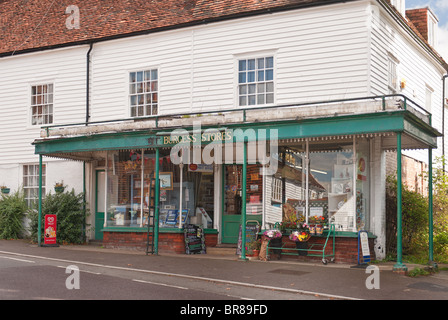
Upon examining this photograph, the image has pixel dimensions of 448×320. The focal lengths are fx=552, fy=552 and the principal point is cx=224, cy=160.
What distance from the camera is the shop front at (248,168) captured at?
12820 millimetres

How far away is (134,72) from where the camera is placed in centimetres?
1792

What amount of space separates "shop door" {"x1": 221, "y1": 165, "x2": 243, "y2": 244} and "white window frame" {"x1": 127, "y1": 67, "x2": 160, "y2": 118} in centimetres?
331

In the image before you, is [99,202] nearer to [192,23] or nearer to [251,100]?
[251,100]

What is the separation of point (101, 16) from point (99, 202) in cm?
667

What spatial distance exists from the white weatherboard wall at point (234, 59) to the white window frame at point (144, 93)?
0.13 meters

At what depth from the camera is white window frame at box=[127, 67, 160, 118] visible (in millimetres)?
17422

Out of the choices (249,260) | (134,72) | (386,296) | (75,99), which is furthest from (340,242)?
(75,99)

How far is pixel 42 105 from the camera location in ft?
64.3

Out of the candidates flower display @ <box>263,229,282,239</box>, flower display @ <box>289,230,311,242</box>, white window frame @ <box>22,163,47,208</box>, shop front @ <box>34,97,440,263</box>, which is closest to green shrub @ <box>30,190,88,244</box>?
shop front @ <box>34,97,440,263</box>

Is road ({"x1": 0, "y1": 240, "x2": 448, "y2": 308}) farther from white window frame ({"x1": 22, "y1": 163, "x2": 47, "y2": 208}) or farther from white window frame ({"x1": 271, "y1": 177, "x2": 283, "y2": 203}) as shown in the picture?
white window frame ({"x1": 22, "y1": 163, "x2": 47, "y2": 208})

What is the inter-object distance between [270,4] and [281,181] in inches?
200

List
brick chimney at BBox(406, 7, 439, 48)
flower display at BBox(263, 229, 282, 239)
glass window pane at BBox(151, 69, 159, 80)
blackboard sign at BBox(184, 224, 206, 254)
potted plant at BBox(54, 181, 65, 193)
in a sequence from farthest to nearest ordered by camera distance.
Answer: brick chimney at BBox(406, 7, 439, 48) < potted plant at BBox(54, 181, 65, 193) < glass window pane at BBox(151, 69, 159, 80) < blackboard sign at BBox(184, 224, 206, 254) < flower display at BBox(263, 229, 282, 239)

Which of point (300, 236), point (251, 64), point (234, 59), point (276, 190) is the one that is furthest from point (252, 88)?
point (300, 236)

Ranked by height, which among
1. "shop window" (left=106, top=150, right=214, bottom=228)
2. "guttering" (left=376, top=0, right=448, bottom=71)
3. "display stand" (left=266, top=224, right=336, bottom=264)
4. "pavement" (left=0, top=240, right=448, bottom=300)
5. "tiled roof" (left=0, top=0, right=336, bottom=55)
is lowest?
"pavement" (left=0, top=240, right=448, bottom=300)
